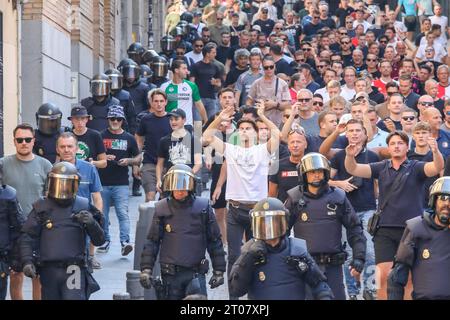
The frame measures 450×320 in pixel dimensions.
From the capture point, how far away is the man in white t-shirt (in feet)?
48.2

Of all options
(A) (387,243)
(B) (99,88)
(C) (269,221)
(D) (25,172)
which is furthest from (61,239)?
(B) (99,88)

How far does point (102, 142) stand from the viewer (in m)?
16.0

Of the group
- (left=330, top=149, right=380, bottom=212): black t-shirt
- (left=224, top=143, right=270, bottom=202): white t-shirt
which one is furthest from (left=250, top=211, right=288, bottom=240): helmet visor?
(left=224, top=143, right=270, bottom=202): white t-shirt

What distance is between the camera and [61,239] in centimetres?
1232

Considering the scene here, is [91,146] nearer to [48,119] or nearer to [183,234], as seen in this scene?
[48,119]

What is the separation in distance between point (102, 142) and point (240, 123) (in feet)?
6.16

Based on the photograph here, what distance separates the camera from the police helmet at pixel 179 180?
487 inches

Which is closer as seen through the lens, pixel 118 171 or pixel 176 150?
pixel 176 150

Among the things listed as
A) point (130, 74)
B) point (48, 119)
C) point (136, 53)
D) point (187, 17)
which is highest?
point (187, 17)

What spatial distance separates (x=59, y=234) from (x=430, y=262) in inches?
130

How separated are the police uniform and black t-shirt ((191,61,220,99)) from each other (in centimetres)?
1066

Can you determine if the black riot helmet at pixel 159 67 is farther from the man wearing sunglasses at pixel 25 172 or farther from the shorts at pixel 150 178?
the man wearing sunglasses at pixel 25 172

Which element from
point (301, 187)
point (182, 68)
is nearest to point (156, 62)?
point (182, 68)

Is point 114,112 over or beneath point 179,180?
over
